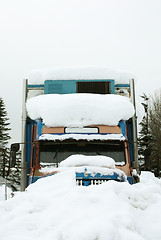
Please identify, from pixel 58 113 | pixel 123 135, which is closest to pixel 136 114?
pixel 123 135

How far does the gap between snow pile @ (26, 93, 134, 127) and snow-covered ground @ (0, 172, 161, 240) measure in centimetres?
273

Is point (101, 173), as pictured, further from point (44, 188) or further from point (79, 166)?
point (44, 188)

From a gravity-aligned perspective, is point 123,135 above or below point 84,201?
above

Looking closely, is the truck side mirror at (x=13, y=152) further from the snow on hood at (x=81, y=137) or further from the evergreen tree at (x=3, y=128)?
the evergreen tree at (x=3, y=128)

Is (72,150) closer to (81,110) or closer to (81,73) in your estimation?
(81,110)

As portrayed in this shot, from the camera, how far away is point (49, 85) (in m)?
9.26

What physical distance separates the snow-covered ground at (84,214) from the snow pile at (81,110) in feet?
8.97

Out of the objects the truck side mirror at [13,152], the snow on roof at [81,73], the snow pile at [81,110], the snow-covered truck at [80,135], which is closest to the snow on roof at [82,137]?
the snow-covered truck at [80,135]

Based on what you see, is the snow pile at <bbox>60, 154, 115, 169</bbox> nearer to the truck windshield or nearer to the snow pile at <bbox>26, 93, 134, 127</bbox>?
the truck windshield

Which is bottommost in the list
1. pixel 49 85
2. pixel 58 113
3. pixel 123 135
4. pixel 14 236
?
pixel 14 236

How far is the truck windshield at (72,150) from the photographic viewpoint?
750 centimetres

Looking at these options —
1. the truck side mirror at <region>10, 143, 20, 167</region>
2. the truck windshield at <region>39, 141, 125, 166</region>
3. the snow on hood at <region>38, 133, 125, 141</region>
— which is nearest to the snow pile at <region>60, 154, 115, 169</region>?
the truck windshield at <region>39, 141, 125, 166</region>

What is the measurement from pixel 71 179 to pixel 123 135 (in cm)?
260

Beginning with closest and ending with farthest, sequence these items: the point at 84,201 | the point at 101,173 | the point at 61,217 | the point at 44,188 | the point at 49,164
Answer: the point at 61,217 < the point at 84,201 < the point at 44,188 < the point at 101,173 < the point at 49,164
